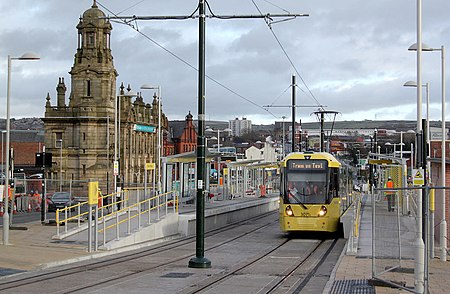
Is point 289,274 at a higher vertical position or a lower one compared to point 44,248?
lower

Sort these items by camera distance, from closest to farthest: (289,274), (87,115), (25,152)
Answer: (289,274)
(87,115)
(25,152)

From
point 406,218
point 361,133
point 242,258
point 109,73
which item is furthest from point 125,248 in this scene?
point 361,133

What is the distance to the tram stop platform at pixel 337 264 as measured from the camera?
14543 mm

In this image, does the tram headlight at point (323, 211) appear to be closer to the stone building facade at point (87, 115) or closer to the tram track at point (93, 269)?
the tram track at point (93, 269)

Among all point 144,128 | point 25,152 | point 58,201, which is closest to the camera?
point 58,201

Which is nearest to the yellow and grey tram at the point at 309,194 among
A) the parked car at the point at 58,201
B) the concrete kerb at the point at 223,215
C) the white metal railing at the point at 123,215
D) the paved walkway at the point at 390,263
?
the concrete kerb at the point at 223,215

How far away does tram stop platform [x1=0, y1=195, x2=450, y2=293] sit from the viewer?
14.5 metres

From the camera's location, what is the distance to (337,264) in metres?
19.4

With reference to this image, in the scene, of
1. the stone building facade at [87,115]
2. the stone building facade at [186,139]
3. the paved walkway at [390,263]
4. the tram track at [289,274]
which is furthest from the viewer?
the stone building facade at [186,139]

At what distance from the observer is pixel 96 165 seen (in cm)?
8525

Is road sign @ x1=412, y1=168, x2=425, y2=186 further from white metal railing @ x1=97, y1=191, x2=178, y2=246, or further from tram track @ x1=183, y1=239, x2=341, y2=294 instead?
white metal railing @ x1=97, y1=191, x2=178, y2=246

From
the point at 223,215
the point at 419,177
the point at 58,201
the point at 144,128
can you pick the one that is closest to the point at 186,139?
the point at 144,128

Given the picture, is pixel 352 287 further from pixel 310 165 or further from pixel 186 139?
pixel 186 139

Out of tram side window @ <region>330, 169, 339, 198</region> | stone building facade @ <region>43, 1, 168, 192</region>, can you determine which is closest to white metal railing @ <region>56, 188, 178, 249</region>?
tram side window @ <region>330, 169, 339, 198</region>
